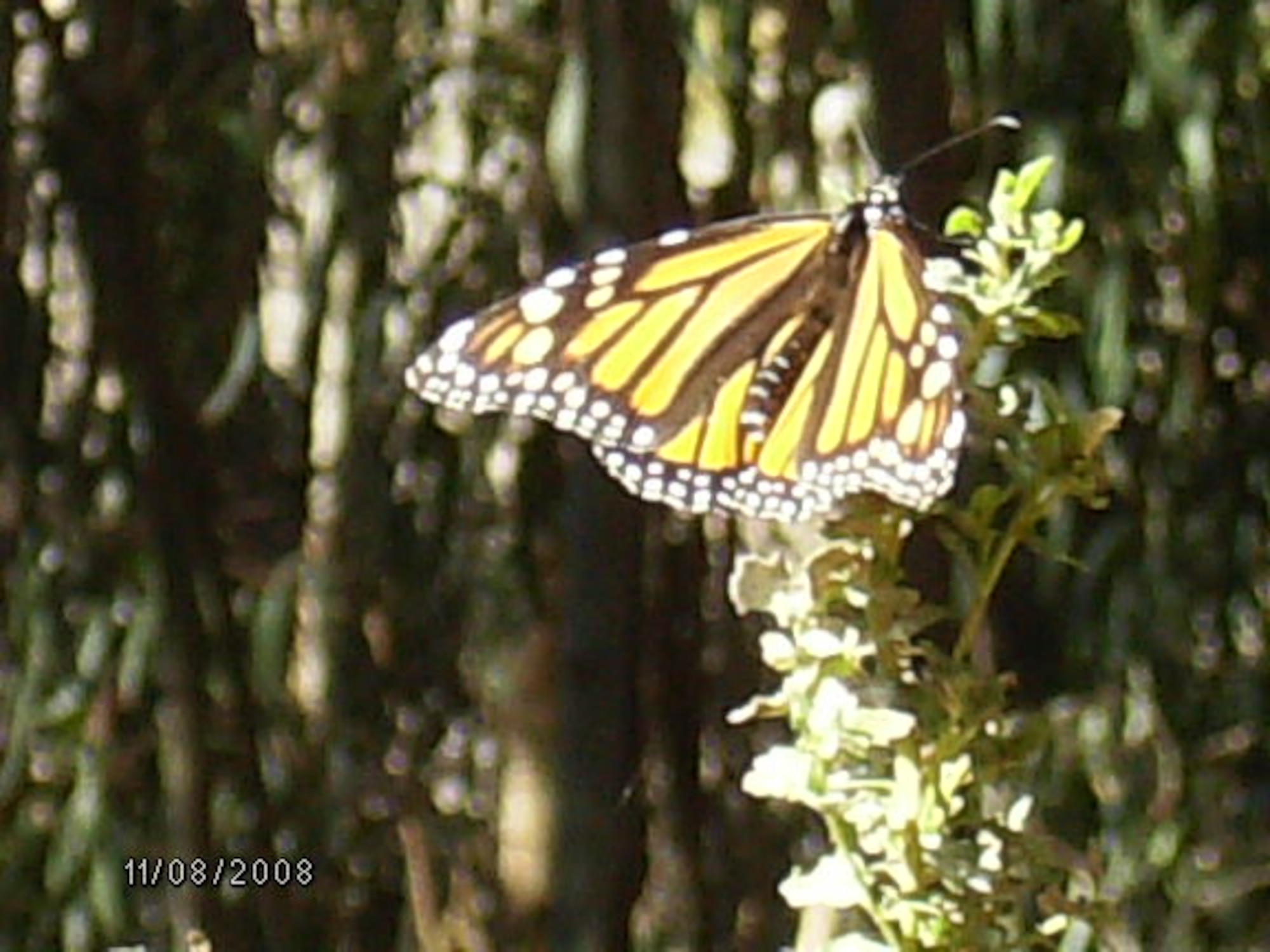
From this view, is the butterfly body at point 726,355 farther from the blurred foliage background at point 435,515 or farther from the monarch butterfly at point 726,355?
the blurred foliage background at point 435,515

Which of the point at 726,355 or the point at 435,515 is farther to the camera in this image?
the point at 435,515

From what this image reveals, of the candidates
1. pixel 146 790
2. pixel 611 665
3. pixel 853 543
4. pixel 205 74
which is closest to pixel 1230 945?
pixel 611 665

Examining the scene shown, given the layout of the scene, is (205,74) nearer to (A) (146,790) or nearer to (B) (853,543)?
(A) (146,790)

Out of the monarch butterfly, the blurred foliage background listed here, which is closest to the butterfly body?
the monarch butterfly

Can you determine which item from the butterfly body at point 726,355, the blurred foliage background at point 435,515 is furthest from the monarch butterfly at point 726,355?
the blurred foliage background at point 435,515

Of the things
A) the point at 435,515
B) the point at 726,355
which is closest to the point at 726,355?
the point at 726,355

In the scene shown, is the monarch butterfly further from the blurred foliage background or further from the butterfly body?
the blurred foliage background

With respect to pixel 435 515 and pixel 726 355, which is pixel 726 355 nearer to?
pixel 726 355
